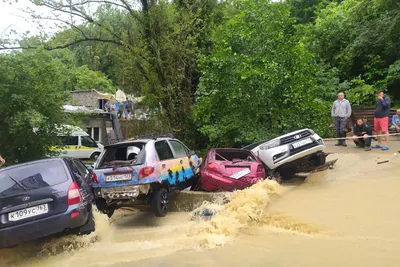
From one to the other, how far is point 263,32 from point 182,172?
7.48m

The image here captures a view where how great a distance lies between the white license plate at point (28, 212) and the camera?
218 inches

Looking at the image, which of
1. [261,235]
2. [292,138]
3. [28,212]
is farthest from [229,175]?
[28,212]

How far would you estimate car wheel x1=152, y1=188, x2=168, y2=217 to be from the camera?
796 cm

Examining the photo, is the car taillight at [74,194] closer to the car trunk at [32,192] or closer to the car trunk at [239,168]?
the car trunk at [32,192]

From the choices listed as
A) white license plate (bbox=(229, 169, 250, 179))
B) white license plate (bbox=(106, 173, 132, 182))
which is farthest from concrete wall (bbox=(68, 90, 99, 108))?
white license plate (bbox=(106, 173, 132, 182))

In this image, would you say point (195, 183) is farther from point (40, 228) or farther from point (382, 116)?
point (382, 116)

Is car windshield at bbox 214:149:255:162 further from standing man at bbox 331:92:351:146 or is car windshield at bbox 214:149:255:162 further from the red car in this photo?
standing man at bbox 331:92:351:146

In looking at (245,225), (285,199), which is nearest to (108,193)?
(245,225)

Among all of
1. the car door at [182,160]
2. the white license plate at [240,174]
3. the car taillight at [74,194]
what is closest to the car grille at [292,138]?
the white license plate at [240,174]

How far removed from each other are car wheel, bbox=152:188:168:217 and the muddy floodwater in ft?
0.85

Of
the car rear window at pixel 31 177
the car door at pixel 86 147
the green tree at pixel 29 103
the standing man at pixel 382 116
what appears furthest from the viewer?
the car door at pixel 86 147

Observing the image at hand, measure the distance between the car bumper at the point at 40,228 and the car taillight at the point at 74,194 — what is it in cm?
11

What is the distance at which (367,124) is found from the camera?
12180mm

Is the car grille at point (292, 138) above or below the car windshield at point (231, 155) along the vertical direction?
above
